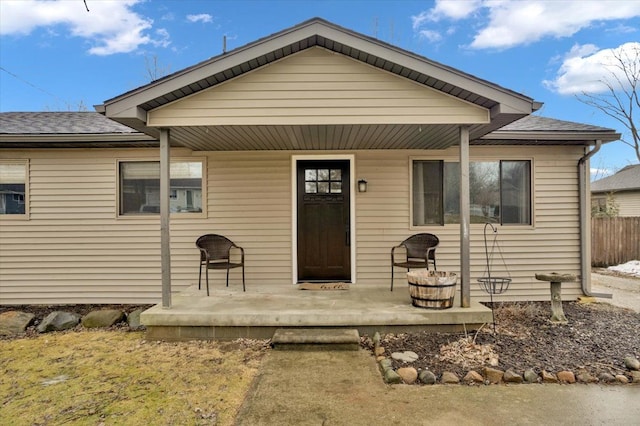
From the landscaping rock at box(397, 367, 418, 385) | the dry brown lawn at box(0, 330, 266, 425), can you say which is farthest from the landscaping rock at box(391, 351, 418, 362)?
the dry brown lawn at box(0, 330, 266, 425)

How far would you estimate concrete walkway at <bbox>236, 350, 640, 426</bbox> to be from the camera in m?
2.47

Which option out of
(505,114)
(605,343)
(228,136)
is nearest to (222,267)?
(228,136)

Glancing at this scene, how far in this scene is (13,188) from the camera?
564 cm

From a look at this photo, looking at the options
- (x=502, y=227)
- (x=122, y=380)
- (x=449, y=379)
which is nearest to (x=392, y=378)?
(x=449, y=379)

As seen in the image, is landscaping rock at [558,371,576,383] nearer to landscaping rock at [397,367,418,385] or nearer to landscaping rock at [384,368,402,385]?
landscaping rock at [397,367,418,385]

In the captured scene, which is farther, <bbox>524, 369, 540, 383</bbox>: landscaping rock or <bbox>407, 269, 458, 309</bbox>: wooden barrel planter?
<bbox>407, 269, 458, 309</bbox>: wooden barrel planter

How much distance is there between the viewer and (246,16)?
42.8 feet

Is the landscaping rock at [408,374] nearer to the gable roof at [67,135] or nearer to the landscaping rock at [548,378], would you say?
the landscaping rock at [548,378]

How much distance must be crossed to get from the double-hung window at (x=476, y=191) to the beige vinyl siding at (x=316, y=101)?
70.6 inches

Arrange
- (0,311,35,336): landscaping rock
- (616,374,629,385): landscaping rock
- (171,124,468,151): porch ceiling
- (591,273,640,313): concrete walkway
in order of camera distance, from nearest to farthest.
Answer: (616,374,629,385): landscaping rock, (171,124,468,151): porch ceiling, (0,311,35,336): landscaping rock, (591,273,640,313): concrete walkway

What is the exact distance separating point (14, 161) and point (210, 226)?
3112 mm

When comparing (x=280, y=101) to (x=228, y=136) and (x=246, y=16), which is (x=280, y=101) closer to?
(x=228, y=136)

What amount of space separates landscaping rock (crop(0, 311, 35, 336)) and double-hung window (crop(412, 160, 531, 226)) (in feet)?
17.8

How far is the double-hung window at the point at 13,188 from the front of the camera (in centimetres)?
562
